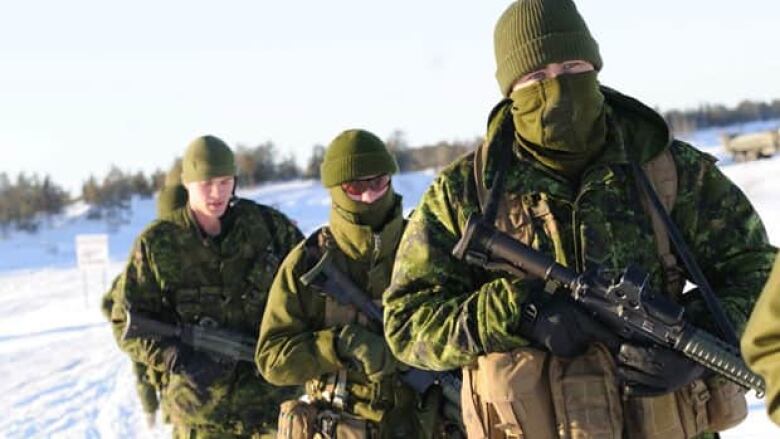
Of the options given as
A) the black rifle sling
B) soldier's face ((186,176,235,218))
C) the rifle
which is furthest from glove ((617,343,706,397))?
soldier's face ((186,176,235,218))

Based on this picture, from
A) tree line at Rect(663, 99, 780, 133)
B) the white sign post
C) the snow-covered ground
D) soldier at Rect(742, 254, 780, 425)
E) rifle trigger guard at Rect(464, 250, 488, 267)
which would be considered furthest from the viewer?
tree line at Rect(663, 99, 780, 133)

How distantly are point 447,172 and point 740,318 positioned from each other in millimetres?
853

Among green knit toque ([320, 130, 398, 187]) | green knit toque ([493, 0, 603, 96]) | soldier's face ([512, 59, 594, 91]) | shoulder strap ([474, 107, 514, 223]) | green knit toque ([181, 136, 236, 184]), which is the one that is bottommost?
green knit toque ([181, 136, 236, 184])

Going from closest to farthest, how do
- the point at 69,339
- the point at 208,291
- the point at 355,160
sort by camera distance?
1. the point at 355,160
2. the point at 208,291
3. the point at 69,339

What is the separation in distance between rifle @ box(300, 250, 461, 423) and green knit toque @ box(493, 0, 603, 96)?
5.50 ft

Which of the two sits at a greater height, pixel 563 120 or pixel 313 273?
pixel 563 120

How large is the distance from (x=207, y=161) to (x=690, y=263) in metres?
3.75

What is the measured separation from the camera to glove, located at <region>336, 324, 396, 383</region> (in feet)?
14.1

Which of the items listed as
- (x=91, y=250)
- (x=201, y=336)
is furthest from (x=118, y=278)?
(x=91, y=250)

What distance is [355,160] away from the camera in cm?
470

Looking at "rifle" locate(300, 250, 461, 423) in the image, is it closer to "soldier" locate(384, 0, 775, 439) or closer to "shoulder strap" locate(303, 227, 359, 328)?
"shoulder strap" locate(303, 227, 359, 328)

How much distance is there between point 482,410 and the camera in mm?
2887

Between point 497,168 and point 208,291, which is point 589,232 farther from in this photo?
point 208,291

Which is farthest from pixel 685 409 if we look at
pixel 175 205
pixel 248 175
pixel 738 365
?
pixel 248 175
